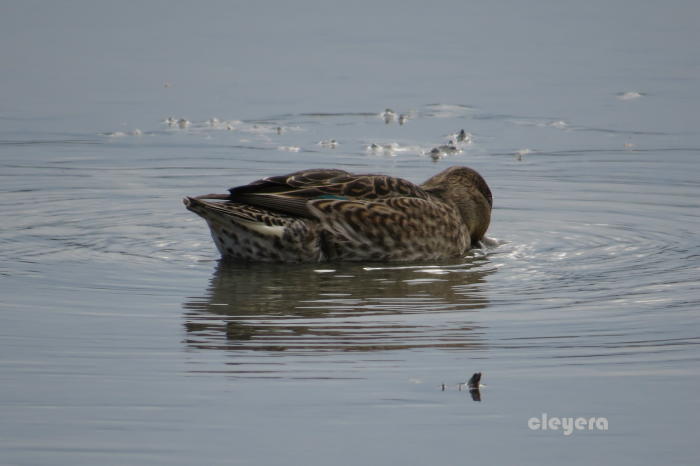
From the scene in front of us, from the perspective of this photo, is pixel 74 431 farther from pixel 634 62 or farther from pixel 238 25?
pixel 238 25

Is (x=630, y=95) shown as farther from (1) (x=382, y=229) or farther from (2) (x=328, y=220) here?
(2) (x=328, y=220)

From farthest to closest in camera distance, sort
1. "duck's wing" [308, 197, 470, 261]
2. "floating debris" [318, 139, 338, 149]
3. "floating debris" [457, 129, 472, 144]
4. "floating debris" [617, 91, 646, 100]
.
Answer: "floating debris" [617, 91, 646, 100] → "floating debris" [457, 129, 472, 144] → "floating debris" [318, 139, 338, 149] → "duck's wing" [308, 197, 470, 261]

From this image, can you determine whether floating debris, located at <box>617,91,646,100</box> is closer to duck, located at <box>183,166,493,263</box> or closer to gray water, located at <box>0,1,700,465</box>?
gray water, located at <box>0,1,700,465</box>

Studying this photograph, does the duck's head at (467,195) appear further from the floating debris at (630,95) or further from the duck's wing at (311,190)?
the floating debris at (630,95)

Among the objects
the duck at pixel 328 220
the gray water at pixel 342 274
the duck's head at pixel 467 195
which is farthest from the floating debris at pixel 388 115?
the duck at pixel 328 220

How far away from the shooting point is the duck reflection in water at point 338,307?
7625 millimetres

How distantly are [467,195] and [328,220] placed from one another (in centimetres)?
160

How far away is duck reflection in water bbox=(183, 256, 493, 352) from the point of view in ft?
25.0

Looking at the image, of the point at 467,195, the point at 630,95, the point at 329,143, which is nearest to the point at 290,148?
the point at 329,143

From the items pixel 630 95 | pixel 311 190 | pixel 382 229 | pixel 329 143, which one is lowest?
pixel 382 229

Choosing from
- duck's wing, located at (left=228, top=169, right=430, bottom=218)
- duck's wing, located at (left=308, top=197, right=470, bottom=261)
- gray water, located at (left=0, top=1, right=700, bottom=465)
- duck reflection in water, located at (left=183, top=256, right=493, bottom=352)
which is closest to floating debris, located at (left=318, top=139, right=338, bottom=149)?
gray water, located at (left=0, top=1, right=700, bottom=465)

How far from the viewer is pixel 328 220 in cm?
1037

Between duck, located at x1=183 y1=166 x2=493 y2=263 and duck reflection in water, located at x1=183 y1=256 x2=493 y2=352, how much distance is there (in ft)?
0.53

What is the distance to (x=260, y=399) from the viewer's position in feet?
21.0
